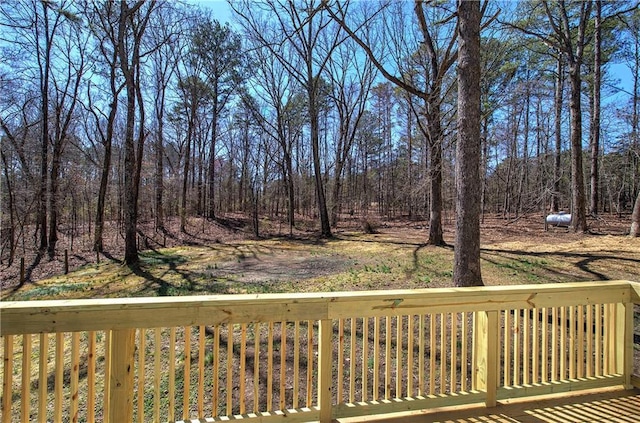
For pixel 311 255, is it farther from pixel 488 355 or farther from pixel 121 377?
pixel 121 377

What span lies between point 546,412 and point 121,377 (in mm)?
2444

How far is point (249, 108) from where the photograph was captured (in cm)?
2009

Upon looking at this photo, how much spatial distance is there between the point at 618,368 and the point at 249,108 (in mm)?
20117

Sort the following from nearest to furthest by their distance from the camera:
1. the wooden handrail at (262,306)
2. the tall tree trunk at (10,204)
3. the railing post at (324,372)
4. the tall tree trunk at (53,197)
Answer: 1. the wooden handrail at (262,306)
2. the railing post at (324,372)
3. the tall tree trunk at (10,204)
4. the tall tree trunk at (53,197)

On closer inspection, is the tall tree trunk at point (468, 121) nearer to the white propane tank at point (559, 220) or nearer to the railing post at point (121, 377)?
the railing post at point (121, 377)

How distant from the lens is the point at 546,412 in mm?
2086

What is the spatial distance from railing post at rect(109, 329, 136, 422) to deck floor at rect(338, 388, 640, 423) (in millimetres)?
1152

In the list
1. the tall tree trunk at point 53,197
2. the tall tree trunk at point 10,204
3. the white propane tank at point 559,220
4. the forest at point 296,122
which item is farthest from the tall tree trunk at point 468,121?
the tall tree trunk at point 53,197

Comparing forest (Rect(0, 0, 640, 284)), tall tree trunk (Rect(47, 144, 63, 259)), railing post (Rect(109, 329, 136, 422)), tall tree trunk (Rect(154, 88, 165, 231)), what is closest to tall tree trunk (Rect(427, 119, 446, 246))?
forest (Rect(0, 0, 640, 284))

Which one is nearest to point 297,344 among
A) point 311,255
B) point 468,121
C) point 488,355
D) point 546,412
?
point 488,355

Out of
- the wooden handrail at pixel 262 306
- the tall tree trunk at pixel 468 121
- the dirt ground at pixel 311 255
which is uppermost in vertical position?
the tall tree trunk at pixel 468 121

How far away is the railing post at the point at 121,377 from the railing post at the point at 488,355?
2017 millimetres

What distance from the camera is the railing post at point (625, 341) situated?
241 cm

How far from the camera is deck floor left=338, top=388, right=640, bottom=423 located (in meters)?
2.00
